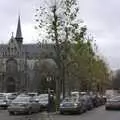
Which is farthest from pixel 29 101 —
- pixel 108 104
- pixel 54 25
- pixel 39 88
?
pixel 39 88

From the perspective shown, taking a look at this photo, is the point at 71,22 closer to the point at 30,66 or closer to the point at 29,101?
the point at 29,101

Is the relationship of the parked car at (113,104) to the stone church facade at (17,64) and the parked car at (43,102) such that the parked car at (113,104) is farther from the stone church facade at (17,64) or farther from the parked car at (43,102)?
the stone church facade at (17,64)

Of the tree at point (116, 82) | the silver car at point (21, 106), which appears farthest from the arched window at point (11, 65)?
the silver car at point (21, 106)

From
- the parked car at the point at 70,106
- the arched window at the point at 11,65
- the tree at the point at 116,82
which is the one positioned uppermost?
the arched window at the point at 11,65

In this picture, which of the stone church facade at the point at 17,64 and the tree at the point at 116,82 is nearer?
the stone church facade at the point at 17,64

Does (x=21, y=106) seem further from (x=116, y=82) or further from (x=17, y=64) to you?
(x=116, y=82)

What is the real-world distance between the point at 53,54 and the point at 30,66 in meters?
80.5

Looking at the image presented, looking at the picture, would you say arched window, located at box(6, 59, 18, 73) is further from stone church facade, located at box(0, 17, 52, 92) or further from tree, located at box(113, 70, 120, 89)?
tree, located at box(113, 70, 120, 89)

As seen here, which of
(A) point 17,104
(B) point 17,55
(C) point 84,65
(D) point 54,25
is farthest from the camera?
(B) point 17,55

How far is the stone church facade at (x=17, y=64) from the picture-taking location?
4503 inches

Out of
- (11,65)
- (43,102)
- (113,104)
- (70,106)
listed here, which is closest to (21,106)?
(70,106)

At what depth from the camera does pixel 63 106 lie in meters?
35.5

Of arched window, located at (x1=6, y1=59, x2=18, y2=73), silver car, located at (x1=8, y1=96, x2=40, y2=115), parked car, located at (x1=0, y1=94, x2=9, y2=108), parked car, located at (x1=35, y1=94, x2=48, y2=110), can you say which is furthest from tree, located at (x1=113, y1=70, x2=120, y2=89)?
silver car, located at (x1=8, y1=96, x2=40, y2=115)

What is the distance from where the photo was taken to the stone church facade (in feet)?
375
